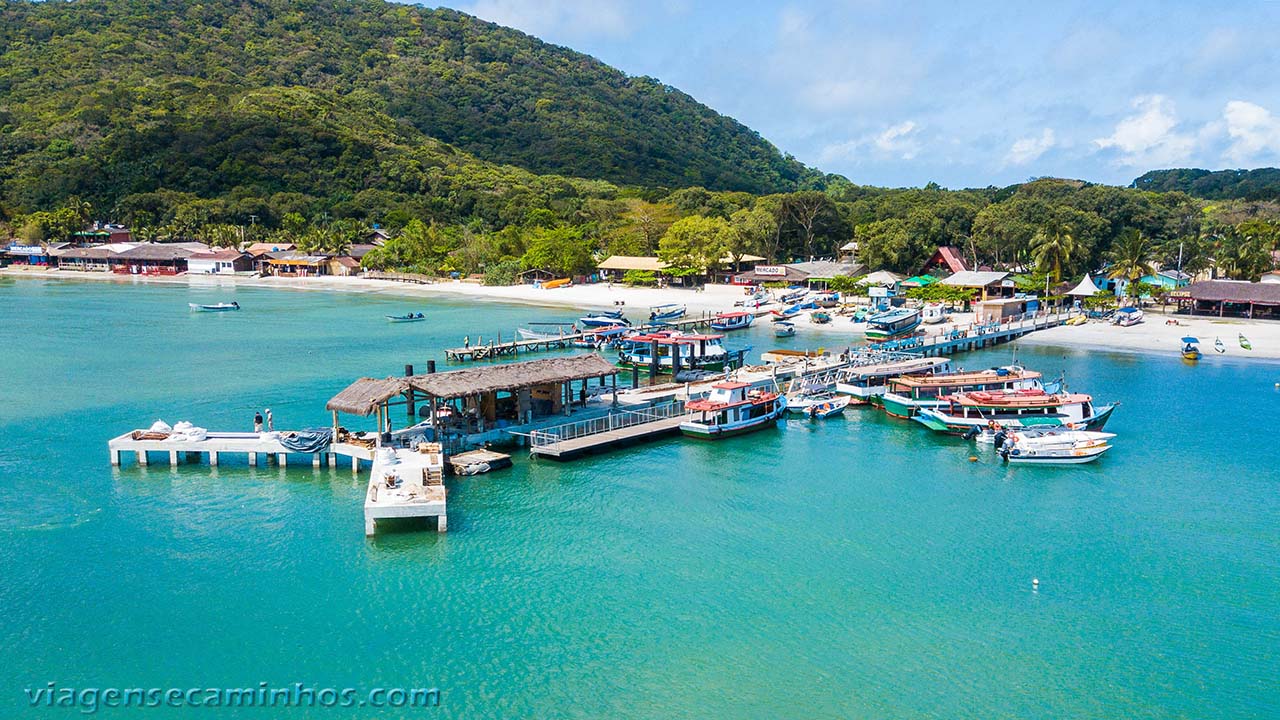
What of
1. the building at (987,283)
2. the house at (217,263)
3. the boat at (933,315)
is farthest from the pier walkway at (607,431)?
the house at (217,263)

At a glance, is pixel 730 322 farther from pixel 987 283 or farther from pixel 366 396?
pixel 366 396

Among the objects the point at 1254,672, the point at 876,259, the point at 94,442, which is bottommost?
the point at 1254,672

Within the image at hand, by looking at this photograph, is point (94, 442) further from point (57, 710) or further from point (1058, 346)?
point (1058, 346)

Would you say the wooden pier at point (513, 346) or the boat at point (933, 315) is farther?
the boat at point (933, 315)

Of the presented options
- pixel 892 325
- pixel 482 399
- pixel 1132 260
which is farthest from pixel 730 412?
pixel 1132 260

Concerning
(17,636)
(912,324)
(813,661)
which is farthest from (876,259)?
(17,636)

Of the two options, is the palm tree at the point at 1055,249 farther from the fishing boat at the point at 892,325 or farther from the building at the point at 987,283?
the fishing boat at the point at 892,325

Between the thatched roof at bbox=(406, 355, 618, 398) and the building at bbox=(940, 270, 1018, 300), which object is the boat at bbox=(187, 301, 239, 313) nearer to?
the thatched roof at bbox=(406, 355, 618, 398)
